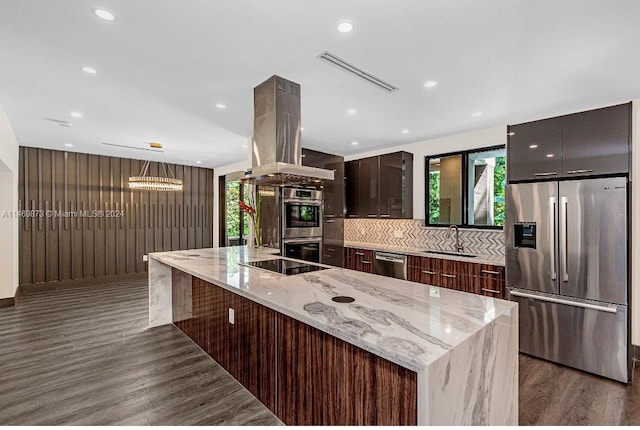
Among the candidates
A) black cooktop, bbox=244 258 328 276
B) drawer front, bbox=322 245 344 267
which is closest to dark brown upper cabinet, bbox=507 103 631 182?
black cooktop, bbox=244 258 328 276

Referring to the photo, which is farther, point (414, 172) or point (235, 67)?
point (414, 172)

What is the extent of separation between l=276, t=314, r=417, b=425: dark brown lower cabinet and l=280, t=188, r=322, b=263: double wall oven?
257 centimetres

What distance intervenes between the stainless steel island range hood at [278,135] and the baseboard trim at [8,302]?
14.4 ft

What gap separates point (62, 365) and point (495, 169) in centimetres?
534

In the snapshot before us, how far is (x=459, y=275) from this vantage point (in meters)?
3.82

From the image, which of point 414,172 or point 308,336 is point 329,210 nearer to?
point 414,172

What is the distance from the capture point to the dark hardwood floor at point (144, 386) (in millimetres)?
2162

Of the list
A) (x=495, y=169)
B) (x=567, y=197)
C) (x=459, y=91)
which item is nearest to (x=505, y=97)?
(x=459, y=91)

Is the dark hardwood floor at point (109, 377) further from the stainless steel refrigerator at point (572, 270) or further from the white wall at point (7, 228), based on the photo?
the stainless steel refrigerator at point (572, 270)

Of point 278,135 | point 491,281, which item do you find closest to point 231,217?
point 278,135

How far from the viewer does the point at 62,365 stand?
286 centimetres

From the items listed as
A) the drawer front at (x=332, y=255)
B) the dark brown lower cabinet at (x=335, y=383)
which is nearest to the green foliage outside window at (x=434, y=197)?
the drawer front at (x=332, y=255)

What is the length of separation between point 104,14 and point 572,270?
4.13 m

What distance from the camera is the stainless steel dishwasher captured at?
4.45 meters
